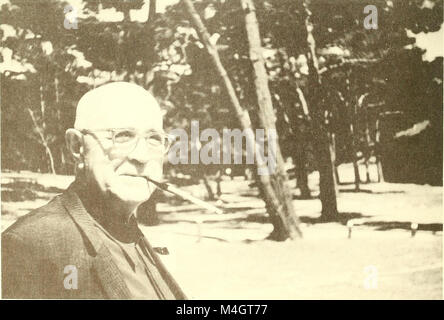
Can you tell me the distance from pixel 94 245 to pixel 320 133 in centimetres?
156

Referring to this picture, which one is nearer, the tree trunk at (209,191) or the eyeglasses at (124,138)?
the eyeglasses at (124,138)

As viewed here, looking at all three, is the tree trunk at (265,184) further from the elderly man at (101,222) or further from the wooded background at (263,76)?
the elderly man at (101,222)

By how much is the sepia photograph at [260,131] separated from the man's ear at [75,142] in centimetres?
13

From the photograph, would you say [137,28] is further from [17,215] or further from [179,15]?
[17,215]

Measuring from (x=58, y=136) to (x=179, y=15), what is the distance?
106 centimetres

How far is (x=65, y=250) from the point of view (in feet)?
10.1

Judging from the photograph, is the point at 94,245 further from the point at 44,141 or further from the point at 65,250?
the point at 44,141

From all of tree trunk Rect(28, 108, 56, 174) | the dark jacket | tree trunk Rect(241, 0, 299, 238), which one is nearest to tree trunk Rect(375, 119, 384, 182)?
tree trunk Rect(241, 0, 299, 238)

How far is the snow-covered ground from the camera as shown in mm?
3488

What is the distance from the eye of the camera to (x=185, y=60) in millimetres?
3547

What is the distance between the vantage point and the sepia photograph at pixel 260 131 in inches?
138

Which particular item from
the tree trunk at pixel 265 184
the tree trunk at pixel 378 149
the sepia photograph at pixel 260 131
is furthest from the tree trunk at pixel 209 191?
the tree trunk at pixel 378 149
